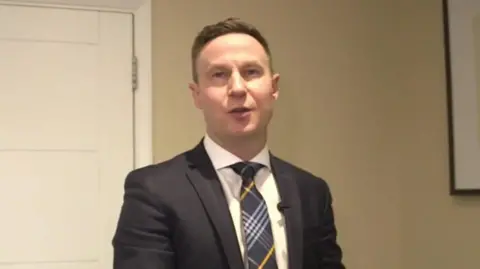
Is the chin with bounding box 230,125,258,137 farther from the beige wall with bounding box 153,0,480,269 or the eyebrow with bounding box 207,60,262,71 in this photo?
the beige wall with bounding box 153,0,480,269

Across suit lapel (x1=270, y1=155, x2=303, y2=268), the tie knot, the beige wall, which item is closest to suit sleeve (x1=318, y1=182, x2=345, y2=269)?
suit lapel (x1=270, y1=155, x2=303, y2=268)

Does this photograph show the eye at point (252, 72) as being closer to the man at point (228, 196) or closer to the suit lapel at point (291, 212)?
the man at point (228, 196)

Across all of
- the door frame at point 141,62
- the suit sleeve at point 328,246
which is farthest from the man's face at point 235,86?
the door frame at point 141,62

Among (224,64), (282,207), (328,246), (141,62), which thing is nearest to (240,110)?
(224,64)

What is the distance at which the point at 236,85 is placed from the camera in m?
1.26

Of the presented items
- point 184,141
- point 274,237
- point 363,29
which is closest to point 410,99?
point 363,29

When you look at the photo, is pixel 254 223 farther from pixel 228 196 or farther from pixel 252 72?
pixel 252 72

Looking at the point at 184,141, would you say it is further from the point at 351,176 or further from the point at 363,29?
the point at 363,29

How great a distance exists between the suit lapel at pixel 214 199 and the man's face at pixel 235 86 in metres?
0.07

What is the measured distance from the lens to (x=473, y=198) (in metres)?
2.04

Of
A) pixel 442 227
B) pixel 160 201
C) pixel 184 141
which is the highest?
pixel 184 141

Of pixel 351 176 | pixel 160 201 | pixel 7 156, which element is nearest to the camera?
pixel 160 201

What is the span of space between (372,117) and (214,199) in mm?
1119

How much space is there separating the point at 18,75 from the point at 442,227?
1.45 metres
